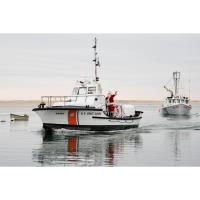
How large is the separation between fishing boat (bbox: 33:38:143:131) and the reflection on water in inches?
21.0

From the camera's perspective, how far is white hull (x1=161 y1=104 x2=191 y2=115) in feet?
164

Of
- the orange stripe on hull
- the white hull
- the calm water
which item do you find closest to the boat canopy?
the orange stripe on hull

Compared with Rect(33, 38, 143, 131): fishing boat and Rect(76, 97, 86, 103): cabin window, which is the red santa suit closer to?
Rect(33, 38, 143, 131): fishing boat

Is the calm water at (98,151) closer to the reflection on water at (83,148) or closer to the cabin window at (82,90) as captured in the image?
the reflection on water at (83,148)

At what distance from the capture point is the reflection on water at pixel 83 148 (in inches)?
590

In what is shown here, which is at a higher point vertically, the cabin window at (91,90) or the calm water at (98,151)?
the cabin window at (91,90)

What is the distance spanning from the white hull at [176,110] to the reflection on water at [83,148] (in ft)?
83.8

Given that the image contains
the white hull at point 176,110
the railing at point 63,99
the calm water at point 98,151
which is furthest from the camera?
the white hull at point 176,110

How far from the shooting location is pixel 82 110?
2303 cm

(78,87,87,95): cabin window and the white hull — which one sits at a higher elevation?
(78,87,87,95): cabin window

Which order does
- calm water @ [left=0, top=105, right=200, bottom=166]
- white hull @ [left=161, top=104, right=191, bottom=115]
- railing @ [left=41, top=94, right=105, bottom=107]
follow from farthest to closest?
white hull @ [left=161, top=104, right=191, bottom=115]
railing @ [left=41, top=94, right=105, bottom=107]
calm water @ [left=0, top=105, right=200, bottom=166]

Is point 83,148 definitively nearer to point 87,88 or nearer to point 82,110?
point 82,110

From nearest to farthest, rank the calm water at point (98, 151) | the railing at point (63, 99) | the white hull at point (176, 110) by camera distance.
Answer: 1. the calm water at point (98, 151)
2. the railing at point (63, 99)
3. the white hull at point (176, 110)

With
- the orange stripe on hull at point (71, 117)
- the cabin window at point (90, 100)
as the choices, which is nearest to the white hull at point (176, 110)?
the cabin window at point (90, 100)
